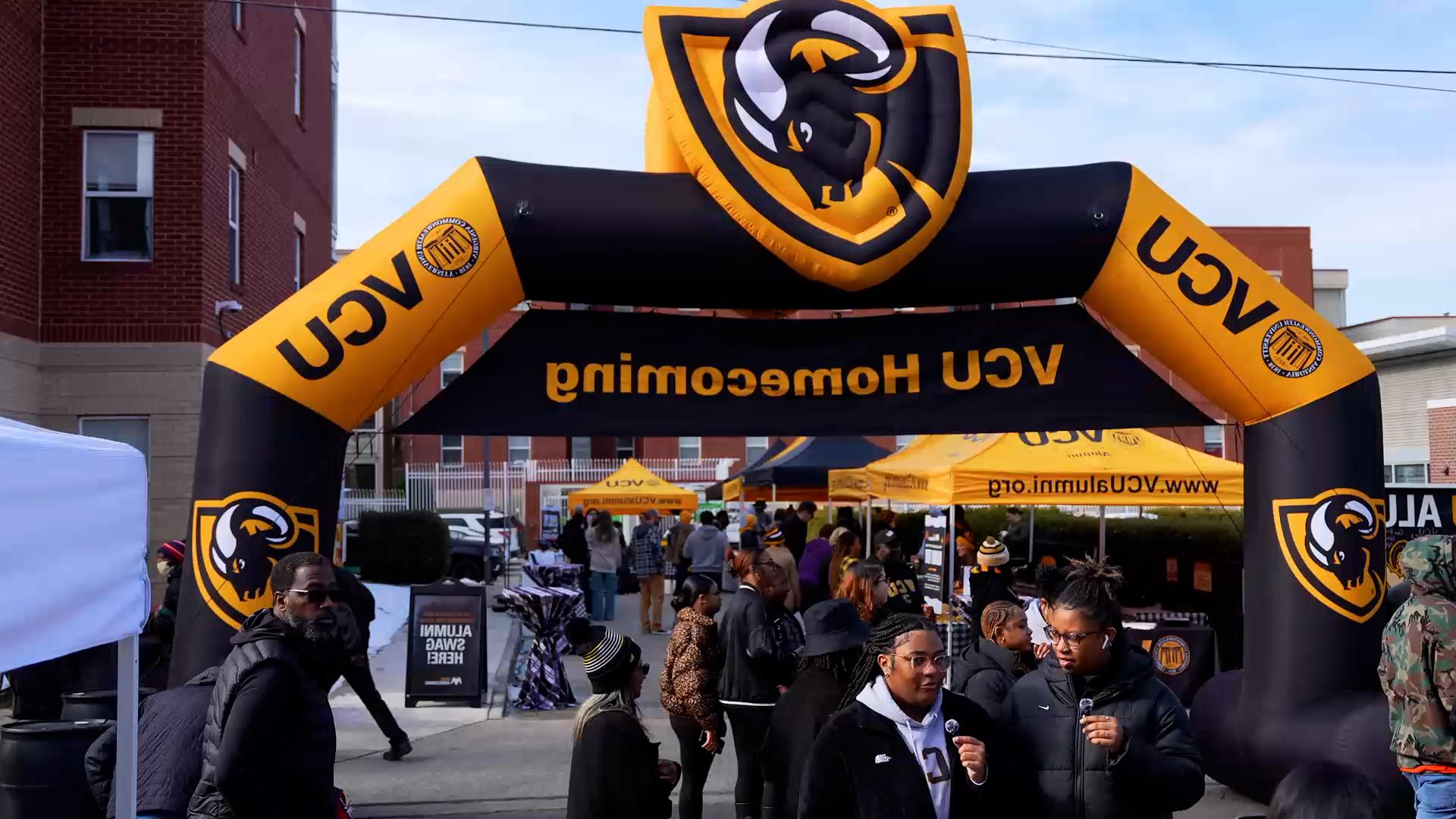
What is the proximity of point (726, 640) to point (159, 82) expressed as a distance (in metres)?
11.1

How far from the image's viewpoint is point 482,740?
33.8 ft

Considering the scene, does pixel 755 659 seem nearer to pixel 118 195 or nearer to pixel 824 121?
pixel 824 121

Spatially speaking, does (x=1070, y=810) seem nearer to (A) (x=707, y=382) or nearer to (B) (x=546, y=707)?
(A) (x=707, y=382)

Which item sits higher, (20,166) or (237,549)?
(20,166)

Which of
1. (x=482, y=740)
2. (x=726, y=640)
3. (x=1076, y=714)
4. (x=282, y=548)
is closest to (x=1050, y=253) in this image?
(x=726, y=640)

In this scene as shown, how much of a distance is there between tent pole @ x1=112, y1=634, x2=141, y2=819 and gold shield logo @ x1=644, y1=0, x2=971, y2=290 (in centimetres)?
408

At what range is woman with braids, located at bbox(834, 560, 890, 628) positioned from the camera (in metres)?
→ 6.62

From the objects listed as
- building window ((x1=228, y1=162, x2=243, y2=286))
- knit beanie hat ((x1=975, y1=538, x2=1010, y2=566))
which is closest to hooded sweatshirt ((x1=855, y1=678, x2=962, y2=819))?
knit beanie hat ((x1=975, y1=538, x2=1010, y2=566))

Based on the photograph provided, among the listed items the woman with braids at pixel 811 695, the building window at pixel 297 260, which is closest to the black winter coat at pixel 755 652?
the woman with braids at pixel 811 695

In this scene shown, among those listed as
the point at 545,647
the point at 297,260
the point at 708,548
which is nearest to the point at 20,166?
the point at 297,260

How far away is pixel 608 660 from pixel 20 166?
39.0 ft

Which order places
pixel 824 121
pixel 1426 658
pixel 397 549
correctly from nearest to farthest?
pixel 1426 658 → pixel 824 121 → pixel 397 549

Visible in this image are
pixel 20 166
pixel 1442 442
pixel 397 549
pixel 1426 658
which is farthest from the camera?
pixel 397 549

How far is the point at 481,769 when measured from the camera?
922cm
